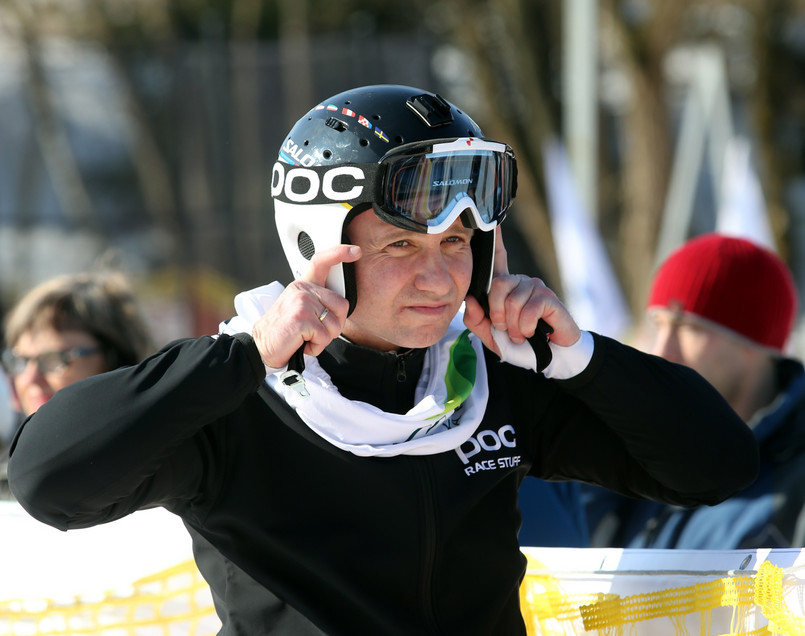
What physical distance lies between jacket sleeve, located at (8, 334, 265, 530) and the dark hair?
1854mm

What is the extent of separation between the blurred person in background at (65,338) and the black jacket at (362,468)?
5.74ft

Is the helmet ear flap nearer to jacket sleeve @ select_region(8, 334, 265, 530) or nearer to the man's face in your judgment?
the man's face

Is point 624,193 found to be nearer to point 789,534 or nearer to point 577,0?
point 577,0

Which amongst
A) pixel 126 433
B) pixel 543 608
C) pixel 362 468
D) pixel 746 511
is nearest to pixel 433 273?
pixel 362 468

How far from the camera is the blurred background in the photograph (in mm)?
13875

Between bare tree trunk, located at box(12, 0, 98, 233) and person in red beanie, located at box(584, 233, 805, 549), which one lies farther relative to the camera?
bare tree trunk, located at box(12, 0, 98, 233)

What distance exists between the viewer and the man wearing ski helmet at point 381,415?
2070mm

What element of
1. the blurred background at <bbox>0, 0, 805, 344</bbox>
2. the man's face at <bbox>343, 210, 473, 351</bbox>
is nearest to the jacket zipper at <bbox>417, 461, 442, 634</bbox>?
the man's face at <bbox>343, 210, 473, 351</bbox>

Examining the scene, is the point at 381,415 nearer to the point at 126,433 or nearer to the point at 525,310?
the point at 525,310

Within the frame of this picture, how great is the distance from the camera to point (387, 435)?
2.23 meters

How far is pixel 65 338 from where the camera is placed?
3859 mm

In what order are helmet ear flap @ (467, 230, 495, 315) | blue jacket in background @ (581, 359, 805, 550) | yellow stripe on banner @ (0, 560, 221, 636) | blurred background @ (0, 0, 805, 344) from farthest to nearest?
blurred background @ (0, 0, 805, 344)
blue jacket in background @ (581, 359, 805, 550)
yellow stripe on banner @ (0, 560, 221, 636)
helmet ear flap @ (467, 230, 495, 315)

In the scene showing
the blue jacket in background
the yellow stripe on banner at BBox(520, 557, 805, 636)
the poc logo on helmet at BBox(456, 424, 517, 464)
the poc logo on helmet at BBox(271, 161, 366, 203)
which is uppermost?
the poc logo on helmet at BBox(271, 161, 366, 203)

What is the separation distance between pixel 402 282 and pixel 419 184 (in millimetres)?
219
